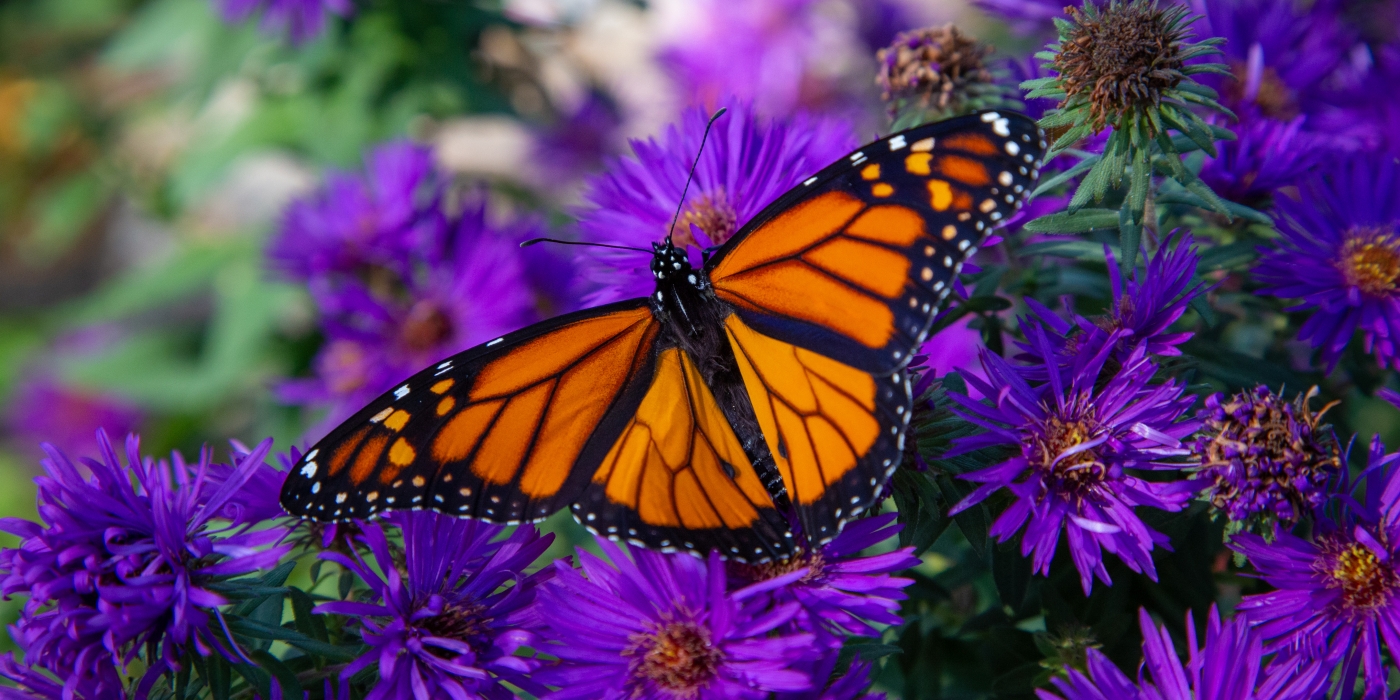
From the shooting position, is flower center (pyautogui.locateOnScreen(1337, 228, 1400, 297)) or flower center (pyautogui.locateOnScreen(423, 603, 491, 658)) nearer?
flower center (pyautogui.locateOnScreen(423, 603, 491, 658))

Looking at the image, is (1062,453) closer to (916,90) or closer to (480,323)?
(916,90)

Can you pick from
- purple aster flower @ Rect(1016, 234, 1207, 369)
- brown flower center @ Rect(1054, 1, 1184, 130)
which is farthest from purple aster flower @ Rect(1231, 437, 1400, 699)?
brown flower center @ Rect(1054, 1, 1184, 130)

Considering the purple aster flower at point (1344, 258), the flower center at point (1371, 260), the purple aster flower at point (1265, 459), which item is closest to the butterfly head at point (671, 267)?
the purple aster flower at point (1265, 459)

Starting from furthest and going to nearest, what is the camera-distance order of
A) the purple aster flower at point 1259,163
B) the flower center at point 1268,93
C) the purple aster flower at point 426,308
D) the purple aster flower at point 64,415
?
the purple aster flower at point 64,415, the purple aster flower at point 426,308, the flower center at point 1268,93, the purple aster flower at point 1259,163

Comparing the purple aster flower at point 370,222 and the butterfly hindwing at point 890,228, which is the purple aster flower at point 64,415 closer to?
the purple aster flower at point 370,222

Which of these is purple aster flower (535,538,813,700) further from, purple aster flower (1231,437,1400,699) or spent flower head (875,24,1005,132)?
spent flower head (875,24,1005,132)

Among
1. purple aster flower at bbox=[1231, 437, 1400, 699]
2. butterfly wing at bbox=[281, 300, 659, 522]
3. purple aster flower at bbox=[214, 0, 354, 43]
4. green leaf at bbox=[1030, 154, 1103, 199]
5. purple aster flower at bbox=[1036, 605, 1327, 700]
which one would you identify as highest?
purple aster flower at bbox=[214, 0, 354, 43]

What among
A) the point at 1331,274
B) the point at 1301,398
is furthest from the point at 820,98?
the point at 1301,398
